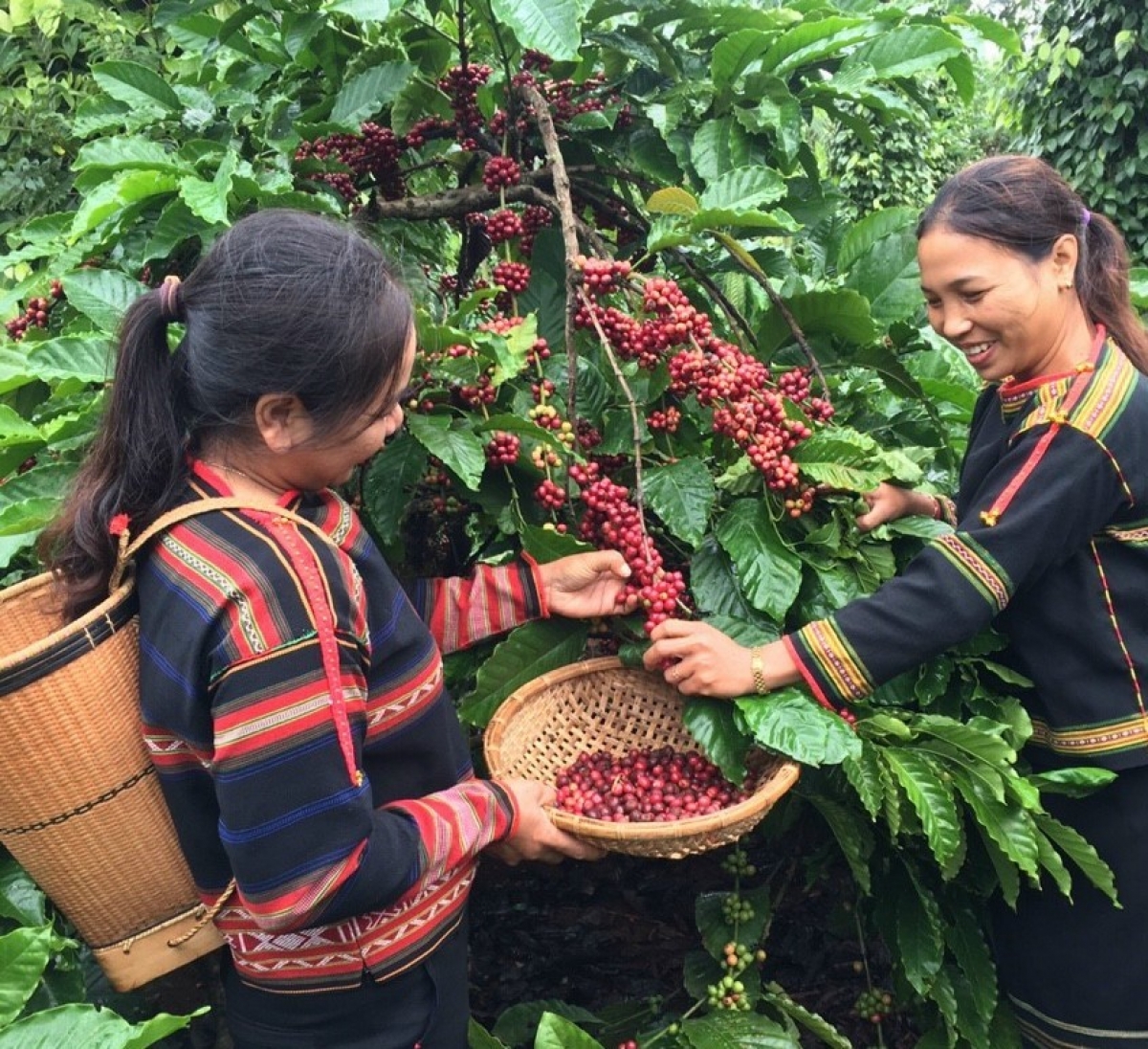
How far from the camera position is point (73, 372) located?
59.6 inches

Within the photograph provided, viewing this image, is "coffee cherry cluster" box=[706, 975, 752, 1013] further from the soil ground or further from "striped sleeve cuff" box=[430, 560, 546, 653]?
"striped sleeve cuff" box=[430, 560, 546, 653]

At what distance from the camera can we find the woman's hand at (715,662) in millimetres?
1430

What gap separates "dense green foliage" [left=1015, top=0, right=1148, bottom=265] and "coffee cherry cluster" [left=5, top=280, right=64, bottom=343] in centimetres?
679

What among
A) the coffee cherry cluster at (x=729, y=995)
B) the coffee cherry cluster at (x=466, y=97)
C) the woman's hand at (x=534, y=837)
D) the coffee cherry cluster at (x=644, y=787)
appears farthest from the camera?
the coffee cherry cluster at (x=466, y=97)

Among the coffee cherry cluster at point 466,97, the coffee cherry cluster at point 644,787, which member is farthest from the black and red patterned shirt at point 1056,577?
the coffee cherry cluster at point 466,97

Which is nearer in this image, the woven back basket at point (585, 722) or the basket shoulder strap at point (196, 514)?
the basket shoulder strap at point (196, 514)

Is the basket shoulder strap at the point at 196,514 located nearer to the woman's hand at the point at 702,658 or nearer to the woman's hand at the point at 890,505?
the woman's hand at the point at 702,658

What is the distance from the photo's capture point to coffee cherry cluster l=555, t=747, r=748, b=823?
1465 mm

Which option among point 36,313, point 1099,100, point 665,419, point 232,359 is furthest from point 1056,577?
point 1099,100

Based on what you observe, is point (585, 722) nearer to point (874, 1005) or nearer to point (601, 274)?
point (601, 274)

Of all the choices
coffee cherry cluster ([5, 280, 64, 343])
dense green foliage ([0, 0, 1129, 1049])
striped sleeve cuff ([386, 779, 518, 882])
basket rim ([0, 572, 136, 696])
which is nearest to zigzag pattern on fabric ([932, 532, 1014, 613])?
dense green foliage ([0, 0, 1129, 1049])

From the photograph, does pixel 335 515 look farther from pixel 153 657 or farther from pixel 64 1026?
pixel 64 1026

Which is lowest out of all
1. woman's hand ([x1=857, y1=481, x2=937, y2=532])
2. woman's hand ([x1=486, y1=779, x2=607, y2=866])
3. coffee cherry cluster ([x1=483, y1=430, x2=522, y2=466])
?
woman's hand ([x1=486, y1=779, x2=607, y2=866])

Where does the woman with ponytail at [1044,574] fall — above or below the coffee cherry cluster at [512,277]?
below
